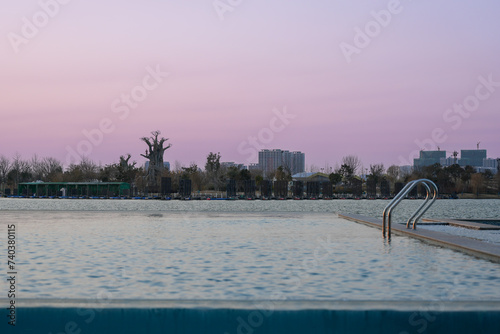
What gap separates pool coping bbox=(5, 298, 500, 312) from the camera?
5.13 m

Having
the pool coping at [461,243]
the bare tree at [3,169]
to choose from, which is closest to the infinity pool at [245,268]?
the pool coping at [461,243]

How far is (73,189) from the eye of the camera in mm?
94062

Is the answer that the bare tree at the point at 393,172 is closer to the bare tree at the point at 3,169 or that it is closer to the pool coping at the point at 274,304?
the bare tree at the point at 3,169

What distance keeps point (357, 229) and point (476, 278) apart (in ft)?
26.9

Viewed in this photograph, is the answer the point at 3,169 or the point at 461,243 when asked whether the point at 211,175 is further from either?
the point at 461,243

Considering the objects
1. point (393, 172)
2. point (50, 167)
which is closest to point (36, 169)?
point (50, 167)

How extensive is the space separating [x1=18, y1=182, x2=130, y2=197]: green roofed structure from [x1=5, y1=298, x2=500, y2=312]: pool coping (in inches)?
3515

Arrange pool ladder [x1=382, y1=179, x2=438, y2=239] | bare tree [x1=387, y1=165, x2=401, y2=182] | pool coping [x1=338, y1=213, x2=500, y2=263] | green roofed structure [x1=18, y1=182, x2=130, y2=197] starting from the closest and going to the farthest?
pool coping [x1=338, y1=213, x2=500, y2=263]
pool ladder [x1=382, y1=179, x2=438, y2=239]
green roofed structure [x1=18, y1=182, x2=130, y2=197]
bare tree [x1=387, y1=165, x2=401, y2=182]

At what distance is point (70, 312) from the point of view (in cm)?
514

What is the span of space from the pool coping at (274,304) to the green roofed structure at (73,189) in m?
89.3

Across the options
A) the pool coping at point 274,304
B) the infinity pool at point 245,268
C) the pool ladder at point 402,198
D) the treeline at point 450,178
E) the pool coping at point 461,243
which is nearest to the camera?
the pool coping at point 274,304

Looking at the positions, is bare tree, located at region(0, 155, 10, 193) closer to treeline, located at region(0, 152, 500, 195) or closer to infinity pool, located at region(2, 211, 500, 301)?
treeline, located at region(0, 152, 500, 195)

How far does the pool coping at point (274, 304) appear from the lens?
5.13 metres

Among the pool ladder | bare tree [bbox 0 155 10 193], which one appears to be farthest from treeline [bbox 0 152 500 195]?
the pool ladder
